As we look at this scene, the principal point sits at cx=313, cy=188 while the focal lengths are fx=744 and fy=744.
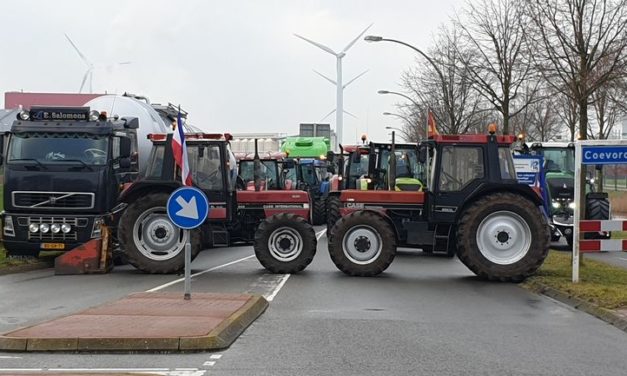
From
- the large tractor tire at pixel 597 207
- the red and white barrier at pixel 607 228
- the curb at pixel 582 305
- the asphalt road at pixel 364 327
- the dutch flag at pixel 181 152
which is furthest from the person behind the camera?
the large tractor tire at pixel 597 207

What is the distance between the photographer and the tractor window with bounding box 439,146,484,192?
1514 cm

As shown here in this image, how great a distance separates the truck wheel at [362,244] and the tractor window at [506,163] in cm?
258

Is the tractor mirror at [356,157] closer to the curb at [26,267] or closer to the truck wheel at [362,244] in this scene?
the truck wheel at [362,244]

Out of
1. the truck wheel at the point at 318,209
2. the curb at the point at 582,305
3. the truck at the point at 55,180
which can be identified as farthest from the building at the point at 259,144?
the curb at the point at 582,305

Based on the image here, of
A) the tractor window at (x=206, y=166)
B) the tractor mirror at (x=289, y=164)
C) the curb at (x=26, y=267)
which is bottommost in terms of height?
the curb at (x=26, y=267)

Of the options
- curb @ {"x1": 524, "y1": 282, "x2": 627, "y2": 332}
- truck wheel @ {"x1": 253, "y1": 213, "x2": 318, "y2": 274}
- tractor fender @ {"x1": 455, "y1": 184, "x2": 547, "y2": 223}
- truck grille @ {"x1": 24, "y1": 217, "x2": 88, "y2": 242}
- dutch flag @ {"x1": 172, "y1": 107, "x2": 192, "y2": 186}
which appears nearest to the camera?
curb @ {"x1": 524, "y1": 282, "x2": 627, "y2": 332}

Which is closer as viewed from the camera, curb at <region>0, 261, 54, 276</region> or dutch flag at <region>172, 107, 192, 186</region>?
dutch flag at <region>172, 107, 192, 186</region>

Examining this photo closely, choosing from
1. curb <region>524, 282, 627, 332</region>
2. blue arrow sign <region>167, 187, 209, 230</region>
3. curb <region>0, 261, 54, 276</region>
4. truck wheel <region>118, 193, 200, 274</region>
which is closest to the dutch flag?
blue arrow sign <region>167, 187, 209, 230</region>

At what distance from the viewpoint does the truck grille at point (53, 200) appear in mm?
16078

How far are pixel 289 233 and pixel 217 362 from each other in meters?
7.88

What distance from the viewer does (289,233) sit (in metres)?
15.3

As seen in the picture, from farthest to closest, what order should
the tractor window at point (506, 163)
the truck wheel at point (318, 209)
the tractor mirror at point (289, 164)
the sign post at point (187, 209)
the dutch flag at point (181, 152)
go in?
the truck wheel at point (318, 209)
the tractor mirror at point (289, 164)
the tractor window at point (506, 163)
the dutch flag at point (181, 152)
the sign post at point (187, 209)

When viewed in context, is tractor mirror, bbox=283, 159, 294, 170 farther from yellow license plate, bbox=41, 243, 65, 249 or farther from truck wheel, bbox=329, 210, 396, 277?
truck wheel, bbox=329, 210, 396, 277

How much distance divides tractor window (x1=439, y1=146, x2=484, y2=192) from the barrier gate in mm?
2105
